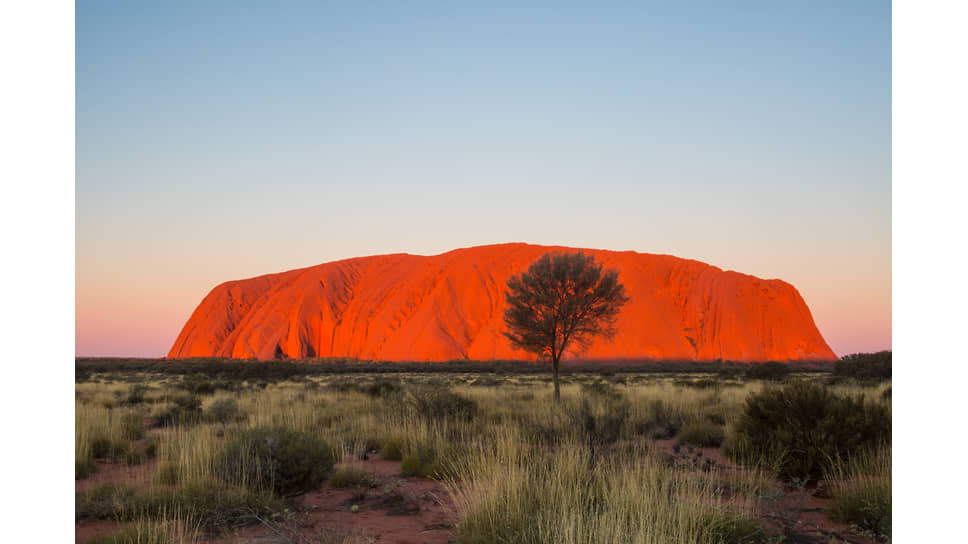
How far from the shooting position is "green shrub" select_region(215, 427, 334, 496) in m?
6.71

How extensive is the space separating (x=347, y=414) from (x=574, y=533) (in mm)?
10937

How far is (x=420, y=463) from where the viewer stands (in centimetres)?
857

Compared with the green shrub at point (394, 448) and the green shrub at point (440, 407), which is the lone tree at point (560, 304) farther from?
the green shrub at point (394, 448)

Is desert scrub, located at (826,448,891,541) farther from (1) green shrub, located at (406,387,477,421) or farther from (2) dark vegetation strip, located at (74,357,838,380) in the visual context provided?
(2) dark vegetation strip, located at (74,357,838,380)

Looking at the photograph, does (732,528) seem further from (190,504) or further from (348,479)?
(190,504)

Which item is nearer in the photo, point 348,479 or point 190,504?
point 190,504

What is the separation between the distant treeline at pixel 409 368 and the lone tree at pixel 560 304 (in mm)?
19587

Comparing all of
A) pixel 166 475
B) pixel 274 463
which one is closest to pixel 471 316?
pixel 166 475

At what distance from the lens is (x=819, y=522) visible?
5793 millimetres

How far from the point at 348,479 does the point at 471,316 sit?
2482 inches

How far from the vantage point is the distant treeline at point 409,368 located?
1495 inches

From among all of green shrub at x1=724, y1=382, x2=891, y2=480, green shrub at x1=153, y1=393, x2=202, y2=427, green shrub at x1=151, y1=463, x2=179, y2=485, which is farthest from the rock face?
green shrub at x1=151, y1=463, x2=179, y2=485

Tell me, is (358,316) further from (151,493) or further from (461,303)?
(151,493)

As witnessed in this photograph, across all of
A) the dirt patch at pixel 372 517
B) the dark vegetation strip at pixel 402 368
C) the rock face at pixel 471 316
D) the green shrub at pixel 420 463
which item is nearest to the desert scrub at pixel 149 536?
the dirt patch at pixel 372 517
